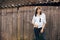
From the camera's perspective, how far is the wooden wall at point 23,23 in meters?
13.3

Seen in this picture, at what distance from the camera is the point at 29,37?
45.0 ft

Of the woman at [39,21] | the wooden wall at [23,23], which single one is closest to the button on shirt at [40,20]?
the woman at [39,21]

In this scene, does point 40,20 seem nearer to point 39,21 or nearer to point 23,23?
point 39,21

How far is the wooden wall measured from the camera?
43.5 ft

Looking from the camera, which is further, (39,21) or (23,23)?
(23,23)

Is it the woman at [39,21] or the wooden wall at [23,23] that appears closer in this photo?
the woman at [39,21]

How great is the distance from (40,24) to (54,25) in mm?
1212

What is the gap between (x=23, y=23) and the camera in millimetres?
13922

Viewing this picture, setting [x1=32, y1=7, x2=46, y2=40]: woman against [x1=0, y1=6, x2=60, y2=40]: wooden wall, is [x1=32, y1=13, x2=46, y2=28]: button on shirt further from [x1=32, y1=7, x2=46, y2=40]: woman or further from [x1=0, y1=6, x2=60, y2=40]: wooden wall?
[x1=0, y1=6, x2=60, y2=40]: wooden wall

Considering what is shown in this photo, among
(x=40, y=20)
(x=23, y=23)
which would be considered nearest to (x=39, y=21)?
(x=40, y=20)

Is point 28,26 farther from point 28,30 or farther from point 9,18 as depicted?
point 9,18

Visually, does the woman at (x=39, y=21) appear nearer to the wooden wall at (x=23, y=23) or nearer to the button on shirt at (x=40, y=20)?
the button on shirt at (x=40, y=20)

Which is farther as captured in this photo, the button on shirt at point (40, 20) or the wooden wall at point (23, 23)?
the wooden wall at point (23, 23)

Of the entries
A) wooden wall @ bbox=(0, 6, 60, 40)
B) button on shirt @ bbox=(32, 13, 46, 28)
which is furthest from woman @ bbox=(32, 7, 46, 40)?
wooden wall @ bbox=(0, 6, 60, 40)
